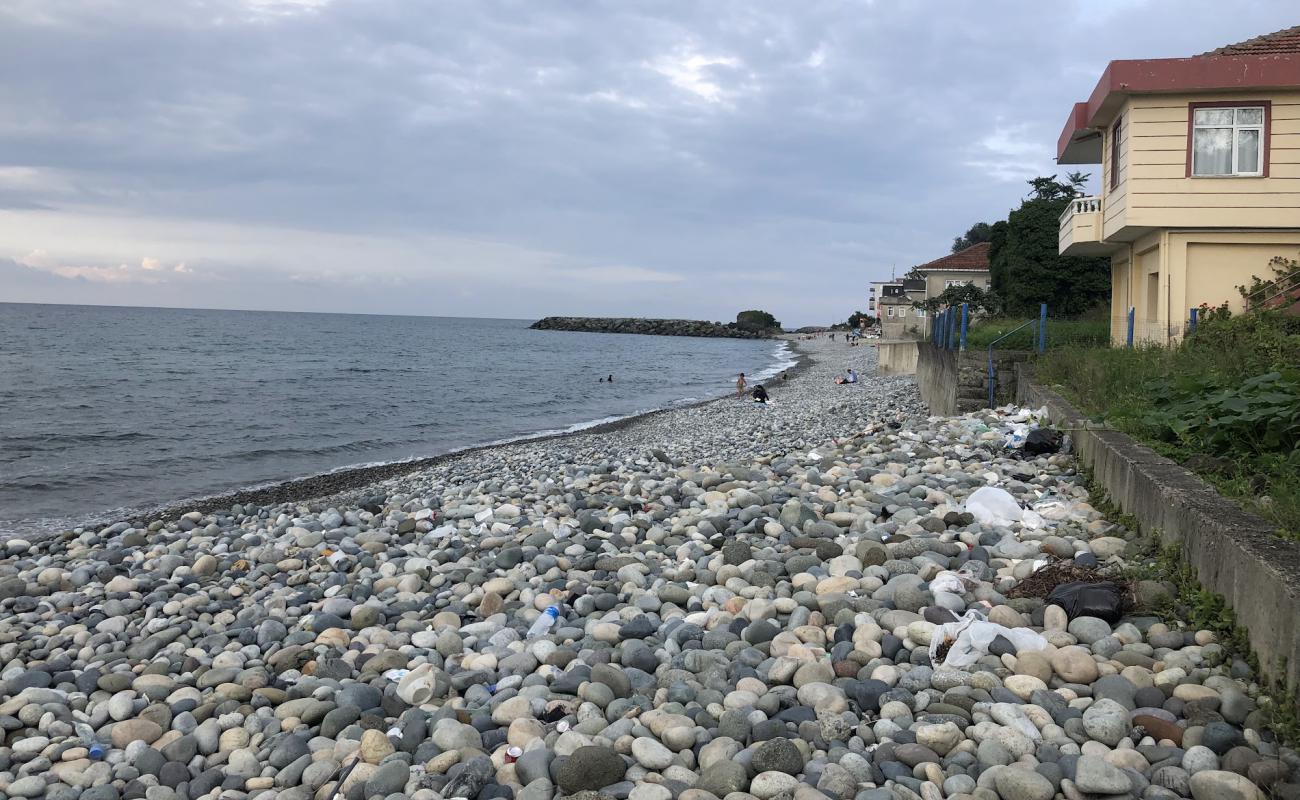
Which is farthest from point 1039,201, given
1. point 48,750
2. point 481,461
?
point 48,750

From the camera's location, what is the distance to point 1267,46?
15.5 meters

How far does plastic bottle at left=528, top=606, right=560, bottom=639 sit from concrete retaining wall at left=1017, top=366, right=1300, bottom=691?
3.70 meters

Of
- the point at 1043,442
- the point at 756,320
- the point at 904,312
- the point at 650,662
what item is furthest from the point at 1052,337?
the point at 756,320

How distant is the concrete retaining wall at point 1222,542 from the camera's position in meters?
3.48

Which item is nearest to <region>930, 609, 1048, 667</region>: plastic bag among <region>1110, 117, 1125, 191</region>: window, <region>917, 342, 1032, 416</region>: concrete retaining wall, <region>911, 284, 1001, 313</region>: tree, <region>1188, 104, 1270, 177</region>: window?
<region>917, 342, 1032, 416</region>: concrete retaining wall

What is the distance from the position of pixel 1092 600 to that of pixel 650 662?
235 cm

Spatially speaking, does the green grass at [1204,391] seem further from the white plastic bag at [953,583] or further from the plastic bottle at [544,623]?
the plastic bottle at [544,623]

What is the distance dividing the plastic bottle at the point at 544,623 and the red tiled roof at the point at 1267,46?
15773 mm

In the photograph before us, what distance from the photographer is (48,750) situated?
4.62 metres

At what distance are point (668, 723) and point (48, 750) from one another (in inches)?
128

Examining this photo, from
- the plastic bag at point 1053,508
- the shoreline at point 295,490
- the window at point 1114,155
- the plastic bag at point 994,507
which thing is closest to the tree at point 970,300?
the window at point 1114,155

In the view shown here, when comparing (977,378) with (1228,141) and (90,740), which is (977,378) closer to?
(1228,141)

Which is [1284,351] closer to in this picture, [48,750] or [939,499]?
[939,499]

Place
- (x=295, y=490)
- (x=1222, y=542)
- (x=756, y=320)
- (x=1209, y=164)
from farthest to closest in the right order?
(x=756, y=320)
(x=295, y=490)
(x=1209, y=164)
(x=1222, y=542)
